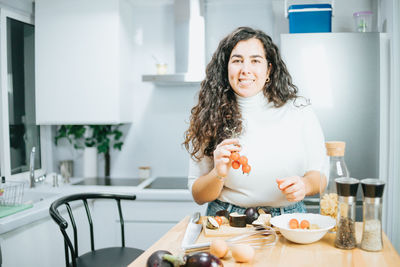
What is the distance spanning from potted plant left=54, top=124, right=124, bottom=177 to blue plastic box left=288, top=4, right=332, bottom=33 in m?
1.77

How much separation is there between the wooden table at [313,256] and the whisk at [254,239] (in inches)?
1.2

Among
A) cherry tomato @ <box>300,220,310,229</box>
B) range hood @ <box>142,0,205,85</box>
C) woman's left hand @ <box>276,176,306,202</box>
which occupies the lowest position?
cherry tomato @ <box>300,220,310,229</box>

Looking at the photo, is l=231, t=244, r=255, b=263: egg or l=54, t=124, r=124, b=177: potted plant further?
l=54, t=124, r=124, b=177: potted plant

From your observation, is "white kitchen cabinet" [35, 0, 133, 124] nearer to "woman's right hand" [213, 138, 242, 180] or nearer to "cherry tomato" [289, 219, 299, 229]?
"woman's right hand" [213, 138, 242, 180]

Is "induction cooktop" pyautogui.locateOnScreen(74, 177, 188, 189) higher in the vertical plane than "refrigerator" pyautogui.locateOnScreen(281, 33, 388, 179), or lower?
lower

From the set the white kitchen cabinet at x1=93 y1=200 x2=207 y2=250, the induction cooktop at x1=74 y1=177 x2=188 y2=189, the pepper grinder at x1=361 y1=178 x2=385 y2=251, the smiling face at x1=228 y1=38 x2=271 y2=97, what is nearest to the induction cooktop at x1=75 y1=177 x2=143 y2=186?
the induction cooktop at x1=74 y1=177 x2=188 y2=189

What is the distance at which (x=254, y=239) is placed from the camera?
1140mm

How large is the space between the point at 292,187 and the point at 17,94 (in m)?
2.53

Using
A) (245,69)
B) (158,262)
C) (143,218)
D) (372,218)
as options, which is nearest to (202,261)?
(158,262)

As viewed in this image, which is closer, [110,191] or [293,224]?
[293,224]

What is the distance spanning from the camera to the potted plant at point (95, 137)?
3.18 meters

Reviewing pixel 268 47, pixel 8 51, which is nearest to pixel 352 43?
pixel 268 47

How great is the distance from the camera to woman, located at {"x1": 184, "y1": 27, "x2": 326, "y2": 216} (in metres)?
1.45

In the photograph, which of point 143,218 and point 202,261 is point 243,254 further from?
point 143,218
